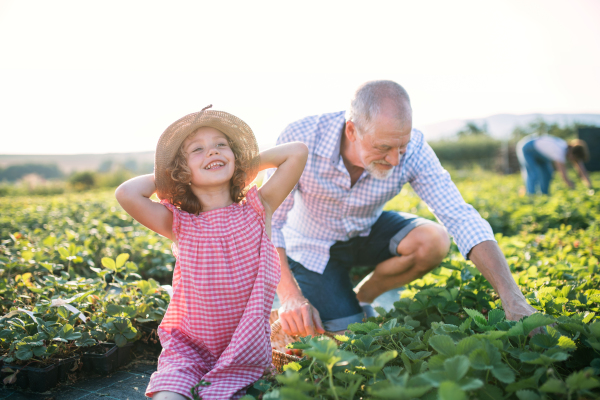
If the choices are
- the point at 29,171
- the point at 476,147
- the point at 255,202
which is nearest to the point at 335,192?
the point at 255,202

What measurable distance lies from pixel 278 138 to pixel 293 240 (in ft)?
2.25

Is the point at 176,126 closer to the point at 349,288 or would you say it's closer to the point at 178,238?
the point at 178,238

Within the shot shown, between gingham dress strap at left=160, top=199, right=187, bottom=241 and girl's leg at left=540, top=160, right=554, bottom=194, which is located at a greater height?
gingham dress strap at left=160, top=199, right=187, bottom=241

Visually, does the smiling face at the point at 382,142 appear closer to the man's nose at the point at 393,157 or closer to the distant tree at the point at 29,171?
the man's nose at the point at 393,157

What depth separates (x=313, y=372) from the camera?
127 centimetres

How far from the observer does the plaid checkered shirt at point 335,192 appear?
240cm

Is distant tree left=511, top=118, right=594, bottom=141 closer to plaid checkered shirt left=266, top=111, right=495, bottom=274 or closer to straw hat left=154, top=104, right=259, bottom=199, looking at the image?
plaid checkered shirt left=266, top=111, right=495, bottom=274

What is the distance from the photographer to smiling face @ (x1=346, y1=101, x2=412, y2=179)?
213 centimetres

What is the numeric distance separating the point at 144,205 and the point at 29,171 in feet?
109

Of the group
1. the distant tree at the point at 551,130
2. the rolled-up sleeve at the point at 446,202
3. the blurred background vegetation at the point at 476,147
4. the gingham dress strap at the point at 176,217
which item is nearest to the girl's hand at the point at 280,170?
the gingham dress strap at the point at 176,217

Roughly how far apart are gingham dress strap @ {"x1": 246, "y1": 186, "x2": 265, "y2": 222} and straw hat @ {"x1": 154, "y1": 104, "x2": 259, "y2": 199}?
0.10m

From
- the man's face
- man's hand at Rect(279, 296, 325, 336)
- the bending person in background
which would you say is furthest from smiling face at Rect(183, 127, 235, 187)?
the bending person in background

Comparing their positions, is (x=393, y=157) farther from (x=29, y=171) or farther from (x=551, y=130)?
(x=29, y=171)

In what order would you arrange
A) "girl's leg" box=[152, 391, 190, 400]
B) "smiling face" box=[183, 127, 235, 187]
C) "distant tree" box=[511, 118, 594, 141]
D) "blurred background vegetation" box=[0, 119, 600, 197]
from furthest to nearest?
"distant tree" box=[511, 118, 594, 141] → "blurred background vegetation" box=[0, 119, 600, 197] → "smiling face" box=[183, 127, 235, 187] → "girl's leg" box=[152, 391, 190, 400]
